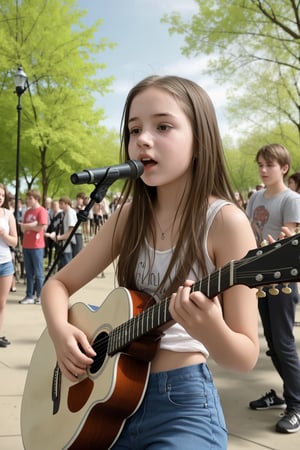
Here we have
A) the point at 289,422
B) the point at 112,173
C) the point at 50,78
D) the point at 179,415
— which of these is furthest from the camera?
the point at 50,78

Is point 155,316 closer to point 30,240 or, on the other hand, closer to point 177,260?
point 177,260

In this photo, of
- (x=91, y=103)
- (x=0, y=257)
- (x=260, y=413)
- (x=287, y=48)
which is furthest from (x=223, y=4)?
(x=260, y=413)

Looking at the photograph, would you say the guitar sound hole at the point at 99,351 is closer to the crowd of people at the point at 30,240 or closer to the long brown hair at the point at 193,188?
the long brown hair at the point at 193,188

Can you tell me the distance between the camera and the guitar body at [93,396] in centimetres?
149

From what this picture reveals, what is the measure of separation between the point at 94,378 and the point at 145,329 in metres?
0.39

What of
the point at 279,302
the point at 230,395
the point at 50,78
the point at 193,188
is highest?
the point at 50,78

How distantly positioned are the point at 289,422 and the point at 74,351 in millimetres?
2114

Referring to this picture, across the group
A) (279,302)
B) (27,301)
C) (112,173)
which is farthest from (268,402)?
(27,301)

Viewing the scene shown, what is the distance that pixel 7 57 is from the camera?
16312mm

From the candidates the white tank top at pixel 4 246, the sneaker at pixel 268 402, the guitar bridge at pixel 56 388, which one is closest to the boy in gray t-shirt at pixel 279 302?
the sneaker at pixel 268 402

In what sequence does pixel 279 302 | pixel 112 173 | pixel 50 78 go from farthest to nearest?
1. pixel 50 78
2. pixel 279 302
3. pixel 112 173

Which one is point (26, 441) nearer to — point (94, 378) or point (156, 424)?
point (94, 378)

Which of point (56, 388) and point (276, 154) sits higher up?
point (276, 154)

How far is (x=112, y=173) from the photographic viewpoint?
1.64 meters
